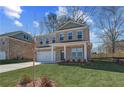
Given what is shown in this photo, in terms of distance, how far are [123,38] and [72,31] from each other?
16.1ft

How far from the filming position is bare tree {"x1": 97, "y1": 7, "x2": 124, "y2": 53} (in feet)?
62.9

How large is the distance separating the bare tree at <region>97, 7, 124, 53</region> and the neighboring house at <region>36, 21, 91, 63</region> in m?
1.70

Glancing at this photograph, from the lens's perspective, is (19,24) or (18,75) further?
(19,24)

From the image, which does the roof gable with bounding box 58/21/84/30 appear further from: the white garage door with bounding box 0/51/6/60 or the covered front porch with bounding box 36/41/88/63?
the white garage door with bounding box 0/51/6/60

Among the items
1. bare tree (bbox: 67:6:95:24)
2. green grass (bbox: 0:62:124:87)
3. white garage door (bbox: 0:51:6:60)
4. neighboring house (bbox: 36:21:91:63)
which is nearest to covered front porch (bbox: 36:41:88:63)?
neighboring house (bbox: 36:21:91:63)

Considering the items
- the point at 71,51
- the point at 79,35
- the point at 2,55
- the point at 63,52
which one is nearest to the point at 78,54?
the point at 71,51

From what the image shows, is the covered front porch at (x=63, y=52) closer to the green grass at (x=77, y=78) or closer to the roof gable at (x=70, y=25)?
the roof gable at (x=70, y=25)

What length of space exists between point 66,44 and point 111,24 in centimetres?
482

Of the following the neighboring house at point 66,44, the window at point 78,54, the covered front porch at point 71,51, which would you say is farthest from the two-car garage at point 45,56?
the window at point 78,54

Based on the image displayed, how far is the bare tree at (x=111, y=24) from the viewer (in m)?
19.2

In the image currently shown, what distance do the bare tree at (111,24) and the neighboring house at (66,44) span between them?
1701 mm

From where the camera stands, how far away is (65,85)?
11.2 metres
